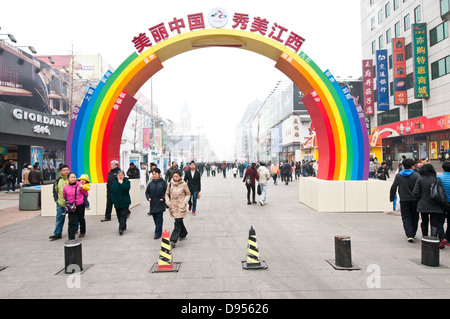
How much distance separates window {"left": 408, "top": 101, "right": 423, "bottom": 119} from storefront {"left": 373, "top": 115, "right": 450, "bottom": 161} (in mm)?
890

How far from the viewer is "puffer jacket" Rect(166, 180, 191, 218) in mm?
6477

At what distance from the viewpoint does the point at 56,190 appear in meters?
7.14

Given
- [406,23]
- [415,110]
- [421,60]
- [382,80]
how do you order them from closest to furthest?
1. [421,60]
2. [415,110]
3. [406,23]
4. [382,80]

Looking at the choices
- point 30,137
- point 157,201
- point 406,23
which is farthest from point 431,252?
point 406,23

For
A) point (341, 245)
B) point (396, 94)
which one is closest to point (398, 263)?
point (341, 245)

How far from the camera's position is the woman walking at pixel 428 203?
5.95m

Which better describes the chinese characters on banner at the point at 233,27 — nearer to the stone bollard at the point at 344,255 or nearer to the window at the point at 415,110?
the stone bollard at the point at 344,255

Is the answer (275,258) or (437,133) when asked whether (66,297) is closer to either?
(275,258)

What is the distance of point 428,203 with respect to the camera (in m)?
5.99

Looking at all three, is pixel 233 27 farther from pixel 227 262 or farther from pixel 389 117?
pixel 389 117

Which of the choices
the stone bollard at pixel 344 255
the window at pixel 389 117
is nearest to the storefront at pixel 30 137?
the stone bollard at pixel 344 255

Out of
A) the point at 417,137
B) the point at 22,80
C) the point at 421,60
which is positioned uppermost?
the point at 421,60

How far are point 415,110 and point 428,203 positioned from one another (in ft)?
90.1

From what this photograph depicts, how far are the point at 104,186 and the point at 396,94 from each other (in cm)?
2917
